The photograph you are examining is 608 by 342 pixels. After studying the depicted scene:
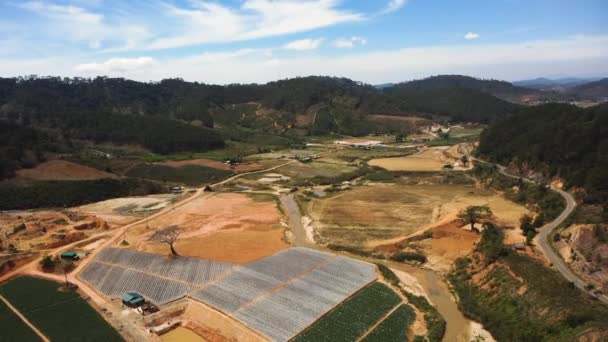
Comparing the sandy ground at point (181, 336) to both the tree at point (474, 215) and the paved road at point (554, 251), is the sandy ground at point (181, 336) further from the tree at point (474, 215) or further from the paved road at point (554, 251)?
the tree at point (474, 215)

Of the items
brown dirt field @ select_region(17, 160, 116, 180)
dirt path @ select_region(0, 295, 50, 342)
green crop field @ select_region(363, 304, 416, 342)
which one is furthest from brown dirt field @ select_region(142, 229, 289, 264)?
brown dirt field @ select_region(17, 160, 116, 180)

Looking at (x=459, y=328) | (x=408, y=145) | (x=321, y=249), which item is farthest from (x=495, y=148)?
(x=459, y=328)

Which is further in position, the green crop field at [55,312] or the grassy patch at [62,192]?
the grassy patch at [62,192]

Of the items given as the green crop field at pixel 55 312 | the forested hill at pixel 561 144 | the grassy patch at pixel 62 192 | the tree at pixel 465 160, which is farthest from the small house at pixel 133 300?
the tree at pixel 465 160

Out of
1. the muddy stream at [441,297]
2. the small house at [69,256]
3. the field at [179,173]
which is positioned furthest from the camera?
the field at [179,173]

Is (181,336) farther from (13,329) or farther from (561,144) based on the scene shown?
(561,144)

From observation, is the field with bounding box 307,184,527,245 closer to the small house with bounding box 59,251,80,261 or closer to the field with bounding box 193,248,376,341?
the field with bounding box 193,248,376,341
